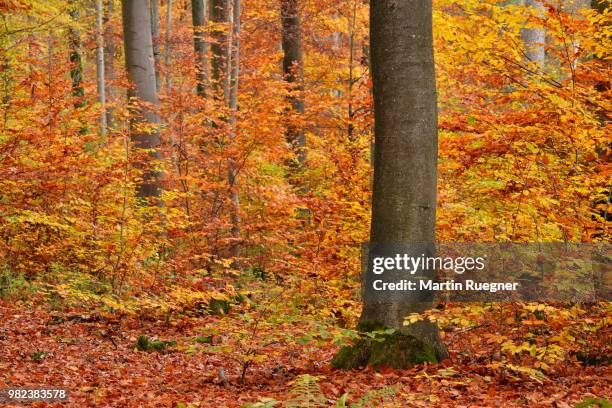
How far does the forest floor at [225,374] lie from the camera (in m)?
5.36

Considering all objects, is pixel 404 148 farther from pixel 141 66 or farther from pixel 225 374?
pixel 141 66

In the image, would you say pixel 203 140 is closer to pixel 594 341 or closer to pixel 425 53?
pixel 425 53

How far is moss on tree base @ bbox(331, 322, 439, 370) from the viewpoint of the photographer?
6.02 meters

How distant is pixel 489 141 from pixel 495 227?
3.98 feet

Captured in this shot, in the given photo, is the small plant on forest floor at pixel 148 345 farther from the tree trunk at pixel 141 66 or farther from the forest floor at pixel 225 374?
the tree trunk at pixel 141 66

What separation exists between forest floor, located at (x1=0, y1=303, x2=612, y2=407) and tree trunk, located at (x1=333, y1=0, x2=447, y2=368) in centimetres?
32

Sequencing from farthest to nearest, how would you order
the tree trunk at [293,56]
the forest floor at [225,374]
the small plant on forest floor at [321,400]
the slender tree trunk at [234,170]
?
the tree trunk at [293,56] → the slender tree trunk at [234,170] → the forest floor at [225,374] → the small plant on forest floor at [321,400]

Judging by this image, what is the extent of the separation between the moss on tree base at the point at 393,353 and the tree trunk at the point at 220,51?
23.1 feet

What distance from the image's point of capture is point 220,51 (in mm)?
14227

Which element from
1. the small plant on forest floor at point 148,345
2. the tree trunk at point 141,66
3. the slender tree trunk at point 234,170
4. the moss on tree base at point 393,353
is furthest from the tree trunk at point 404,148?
the tree trunk at point 141,66

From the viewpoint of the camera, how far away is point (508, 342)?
17.7ft

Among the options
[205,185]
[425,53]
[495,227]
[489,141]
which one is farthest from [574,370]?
[205,185]

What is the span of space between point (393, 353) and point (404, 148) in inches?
76.3

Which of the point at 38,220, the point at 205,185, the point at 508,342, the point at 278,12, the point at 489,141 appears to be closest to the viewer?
the point at 508,342
